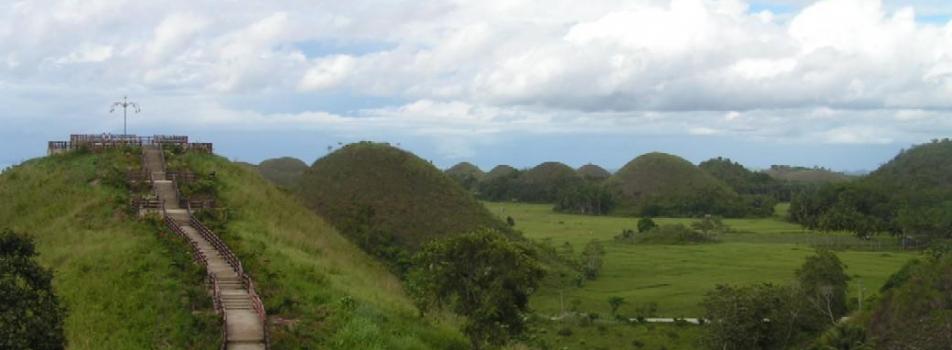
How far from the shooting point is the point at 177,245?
103ft

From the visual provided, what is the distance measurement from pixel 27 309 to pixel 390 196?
6657 centimetres

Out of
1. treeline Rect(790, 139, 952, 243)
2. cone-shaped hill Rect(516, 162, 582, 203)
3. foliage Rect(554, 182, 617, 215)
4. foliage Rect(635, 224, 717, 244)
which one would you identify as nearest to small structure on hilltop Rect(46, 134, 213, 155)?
foliage Rect(635, 224, 717, 244)

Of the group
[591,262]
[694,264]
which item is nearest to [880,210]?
[694,264]

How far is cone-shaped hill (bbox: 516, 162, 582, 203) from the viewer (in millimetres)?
181875

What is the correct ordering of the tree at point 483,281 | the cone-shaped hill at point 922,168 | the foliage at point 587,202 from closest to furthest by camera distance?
the tree at point 483,281, the cone-shaped hill at point 922,168, the foliage at point 587,202

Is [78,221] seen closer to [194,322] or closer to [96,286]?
[96,286]

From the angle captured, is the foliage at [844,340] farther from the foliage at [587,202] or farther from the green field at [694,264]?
the foliage at [587,202]

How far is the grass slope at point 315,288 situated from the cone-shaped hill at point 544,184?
139 metres

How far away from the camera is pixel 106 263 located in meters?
30.6

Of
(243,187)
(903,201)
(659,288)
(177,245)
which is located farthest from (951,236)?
(177,245)

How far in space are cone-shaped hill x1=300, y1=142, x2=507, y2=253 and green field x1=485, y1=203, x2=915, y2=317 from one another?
1420cm

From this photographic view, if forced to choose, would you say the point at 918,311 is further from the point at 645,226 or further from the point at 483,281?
the point at 645,226

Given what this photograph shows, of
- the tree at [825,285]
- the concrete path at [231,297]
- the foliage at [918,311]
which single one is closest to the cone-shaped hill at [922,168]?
the tree at [825,285]

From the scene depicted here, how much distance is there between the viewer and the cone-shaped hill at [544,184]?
182m
